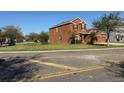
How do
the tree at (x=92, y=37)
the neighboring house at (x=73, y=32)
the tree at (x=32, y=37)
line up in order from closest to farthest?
the neighboring house at (x=73, y=32) → the tree at (x=92, y=37) → the tree at (x=32, y=37)

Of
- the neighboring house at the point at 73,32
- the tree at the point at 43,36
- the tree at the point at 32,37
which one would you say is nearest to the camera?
the neighboring house at the point at 73,32

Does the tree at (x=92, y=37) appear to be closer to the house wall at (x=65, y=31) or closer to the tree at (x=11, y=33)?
the house wall at (x=65, y=31)

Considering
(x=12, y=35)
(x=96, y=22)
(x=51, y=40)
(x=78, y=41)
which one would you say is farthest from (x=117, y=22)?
(x=12, y=35)

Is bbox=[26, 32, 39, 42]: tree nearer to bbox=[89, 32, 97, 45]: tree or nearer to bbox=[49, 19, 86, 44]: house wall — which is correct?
bbox=[49, 19, 86, 44]: house wall

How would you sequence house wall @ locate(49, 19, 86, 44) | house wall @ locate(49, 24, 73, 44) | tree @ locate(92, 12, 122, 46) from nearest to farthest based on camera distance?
tree @ locate(92, 12, 122, 46) → house wall @ locate(49, 19, 86, 44) → house wall @ locate(49, 24, 73, 44)

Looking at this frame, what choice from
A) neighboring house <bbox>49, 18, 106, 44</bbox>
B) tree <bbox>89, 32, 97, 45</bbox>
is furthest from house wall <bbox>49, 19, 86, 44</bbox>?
tree <bbox>89, 32, 97, 45</bbox>

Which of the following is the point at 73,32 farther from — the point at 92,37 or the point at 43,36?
the point at 43,36

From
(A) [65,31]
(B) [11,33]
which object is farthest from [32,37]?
(A) [65,31]

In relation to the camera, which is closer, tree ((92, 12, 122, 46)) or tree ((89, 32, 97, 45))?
tree ((92, 12, 122, 46))

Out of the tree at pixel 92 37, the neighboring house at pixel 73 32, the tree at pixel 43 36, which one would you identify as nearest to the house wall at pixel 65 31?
the neighboring house at pixel 73 32
